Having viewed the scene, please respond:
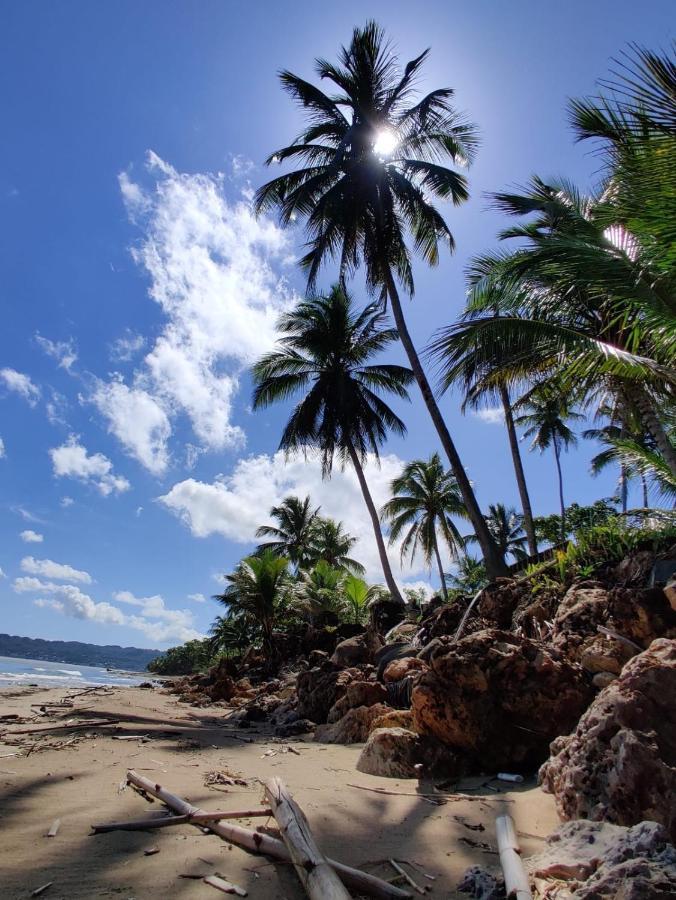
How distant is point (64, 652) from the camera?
405ft

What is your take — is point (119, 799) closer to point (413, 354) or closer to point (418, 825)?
point (418, 825)

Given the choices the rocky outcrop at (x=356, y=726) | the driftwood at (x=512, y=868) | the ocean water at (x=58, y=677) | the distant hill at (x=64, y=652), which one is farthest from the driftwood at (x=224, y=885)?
the distant hill at (x=64, y=652)

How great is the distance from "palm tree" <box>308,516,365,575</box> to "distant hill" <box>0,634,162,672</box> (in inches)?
3182

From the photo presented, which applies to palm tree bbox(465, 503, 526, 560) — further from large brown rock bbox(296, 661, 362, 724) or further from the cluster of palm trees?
large brown rock bbox(296, 661, 362, 724)

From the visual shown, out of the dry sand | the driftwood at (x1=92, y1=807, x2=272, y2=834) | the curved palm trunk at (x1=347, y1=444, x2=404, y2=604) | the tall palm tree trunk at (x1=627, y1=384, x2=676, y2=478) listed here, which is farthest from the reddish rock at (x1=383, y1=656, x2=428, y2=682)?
the curved palm trunk at (x1=347, y1=444, x2=404, y2=604)

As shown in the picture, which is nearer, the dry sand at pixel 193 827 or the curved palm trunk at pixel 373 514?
the dry sand at pixel 193 827

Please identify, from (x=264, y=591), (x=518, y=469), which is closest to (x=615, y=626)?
(x=518, y=469)

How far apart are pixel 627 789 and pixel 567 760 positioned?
0.66m

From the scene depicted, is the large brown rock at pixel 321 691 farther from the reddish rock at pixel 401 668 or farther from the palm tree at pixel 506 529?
the palm tree at pixel 506 529

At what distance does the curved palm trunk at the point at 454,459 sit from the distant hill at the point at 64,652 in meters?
101

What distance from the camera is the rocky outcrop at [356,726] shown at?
6430mm

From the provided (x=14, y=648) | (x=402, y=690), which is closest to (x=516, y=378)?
(x=402, y=690)

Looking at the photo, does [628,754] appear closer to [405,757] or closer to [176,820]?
[405,757]

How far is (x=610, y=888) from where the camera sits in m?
1.88
